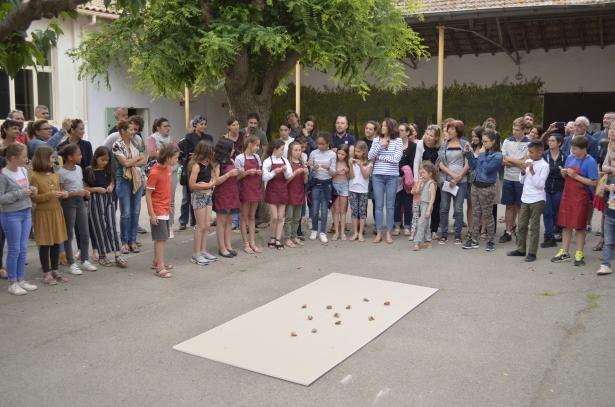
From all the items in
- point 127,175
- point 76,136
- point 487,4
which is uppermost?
point 487,4

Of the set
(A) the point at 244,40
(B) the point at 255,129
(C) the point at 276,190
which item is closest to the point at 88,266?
(C) the point at 276,190

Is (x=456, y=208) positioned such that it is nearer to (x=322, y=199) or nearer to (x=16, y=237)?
(x=322, y=199)

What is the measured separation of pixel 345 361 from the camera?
4.69 m

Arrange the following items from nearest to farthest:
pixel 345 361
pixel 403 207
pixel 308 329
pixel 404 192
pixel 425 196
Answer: pixel 345 361, pixel 308 329, pixel 425 196, pixel 404 192, pixel 403 207

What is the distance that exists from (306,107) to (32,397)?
2152cm

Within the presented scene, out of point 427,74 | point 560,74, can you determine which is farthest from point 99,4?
point 560,74

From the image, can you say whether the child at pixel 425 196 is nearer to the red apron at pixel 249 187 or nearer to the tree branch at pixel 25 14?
the red apron at pixel 249 187

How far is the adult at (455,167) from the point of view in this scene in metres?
8.82

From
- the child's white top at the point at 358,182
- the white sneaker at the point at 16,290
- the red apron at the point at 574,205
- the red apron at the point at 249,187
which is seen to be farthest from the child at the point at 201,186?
the red apron at the point at 574,205

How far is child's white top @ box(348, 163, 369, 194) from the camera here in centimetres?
916

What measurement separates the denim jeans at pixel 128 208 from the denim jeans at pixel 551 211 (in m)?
5.98

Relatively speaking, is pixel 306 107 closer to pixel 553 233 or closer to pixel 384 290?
pixel 553 233

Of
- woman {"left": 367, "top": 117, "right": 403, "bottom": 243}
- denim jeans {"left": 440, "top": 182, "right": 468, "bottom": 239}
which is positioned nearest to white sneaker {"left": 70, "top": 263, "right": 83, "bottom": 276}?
woman {"left": 367, "top": 117, "right": 403, "bottom": 243}

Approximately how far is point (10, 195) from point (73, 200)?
3.17ft
